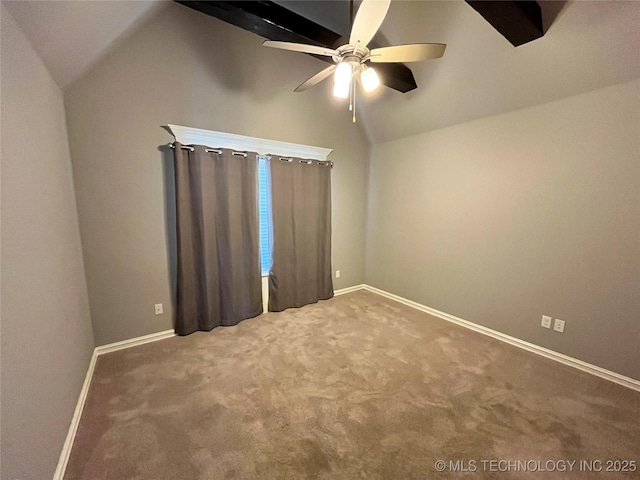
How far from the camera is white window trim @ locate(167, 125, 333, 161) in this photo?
8.75 ft

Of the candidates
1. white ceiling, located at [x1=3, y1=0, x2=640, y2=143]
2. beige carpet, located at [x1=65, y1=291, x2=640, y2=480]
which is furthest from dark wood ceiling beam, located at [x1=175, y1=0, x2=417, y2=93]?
beige carpet, located at [x1=65, y1=291, x2=640, y2=480]

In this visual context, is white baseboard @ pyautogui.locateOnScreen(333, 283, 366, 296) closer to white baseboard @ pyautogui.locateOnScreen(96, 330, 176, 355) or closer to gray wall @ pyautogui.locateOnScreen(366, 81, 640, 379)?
gray wall @ pyautogui.locateOnScreen(366, 81, 640, 379)

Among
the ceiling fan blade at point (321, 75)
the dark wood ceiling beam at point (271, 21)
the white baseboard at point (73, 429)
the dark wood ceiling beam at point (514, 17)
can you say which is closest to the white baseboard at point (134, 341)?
the white baseboard at point (73, 429)

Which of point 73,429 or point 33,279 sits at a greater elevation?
point 33,279

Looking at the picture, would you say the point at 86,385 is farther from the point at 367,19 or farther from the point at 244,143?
the point at 367,19

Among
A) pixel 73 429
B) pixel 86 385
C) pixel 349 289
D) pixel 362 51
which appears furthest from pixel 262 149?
pixel 73 429

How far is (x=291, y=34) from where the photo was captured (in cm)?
226

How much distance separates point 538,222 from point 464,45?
69.0 inches

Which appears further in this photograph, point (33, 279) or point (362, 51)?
point (362, 51)

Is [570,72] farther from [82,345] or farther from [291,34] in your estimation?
[82,345]

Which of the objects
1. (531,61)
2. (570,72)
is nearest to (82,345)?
(531,61)

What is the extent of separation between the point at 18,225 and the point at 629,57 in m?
3.81

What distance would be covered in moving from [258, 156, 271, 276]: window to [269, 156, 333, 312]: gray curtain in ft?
0.23

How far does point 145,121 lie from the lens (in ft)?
8.25
